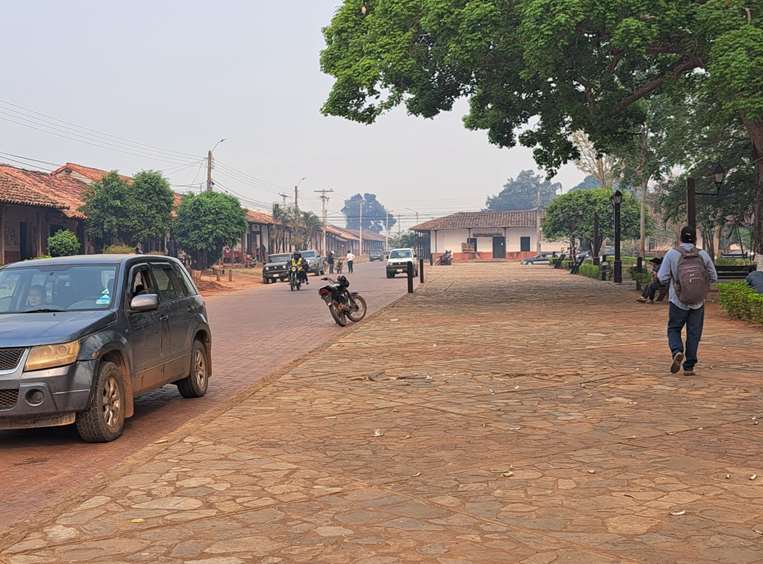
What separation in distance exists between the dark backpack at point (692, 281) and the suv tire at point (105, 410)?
6.45 m

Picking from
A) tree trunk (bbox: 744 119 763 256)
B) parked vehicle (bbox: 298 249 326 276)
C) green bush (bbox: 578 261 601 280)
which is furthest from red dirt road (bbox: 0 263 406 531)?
parked vehicle (bbox: 298 249 326 276)

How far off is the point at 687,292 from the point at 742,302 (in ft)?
26.5

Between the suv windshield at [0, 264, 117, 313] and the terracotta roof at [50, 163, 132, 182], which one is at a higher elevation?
the terracotta roof at [50, 163, 132, 182]

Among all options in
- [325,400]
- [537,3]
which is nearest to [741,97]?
[537,3]

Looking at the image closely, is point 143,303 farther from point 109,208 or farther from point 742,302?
point 109,208

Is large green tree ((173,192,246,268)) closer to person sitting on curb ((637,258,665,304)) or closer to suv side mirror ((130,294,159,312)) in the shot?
person sitting on curb ((637,258,665,304))

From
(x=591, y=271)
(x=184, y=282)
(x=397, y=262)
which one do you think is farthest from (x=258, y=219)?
(x=184, y=282)

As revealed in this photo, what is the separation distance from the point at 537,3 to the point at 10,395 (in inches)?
631

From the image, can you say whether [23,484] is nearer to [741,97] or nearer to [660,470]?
[660,470]

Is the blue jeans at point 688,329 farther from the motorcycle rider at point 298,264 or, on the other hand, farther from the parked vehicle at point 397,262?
the parked vehicle at point 397,262

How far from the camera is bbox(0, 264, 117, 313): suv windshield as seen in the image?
810 centimetres

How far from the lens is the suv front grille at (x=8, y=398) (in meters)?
6.92

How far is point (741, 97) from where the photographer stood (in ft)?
58.8

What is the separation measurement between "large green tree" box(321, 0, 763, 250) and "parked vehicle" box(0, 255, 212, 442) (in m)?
13.2
